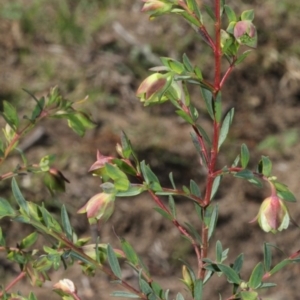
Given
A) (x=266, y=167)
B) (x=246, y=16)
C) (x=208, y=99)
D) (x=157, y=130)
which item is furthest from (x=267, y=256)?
(x=157, y=130)

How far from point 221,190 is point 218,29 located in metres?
2.42

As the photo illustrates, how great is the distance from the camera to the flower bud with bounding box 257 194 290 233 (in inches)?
42.0

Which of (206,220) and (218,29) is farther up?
(218,29)

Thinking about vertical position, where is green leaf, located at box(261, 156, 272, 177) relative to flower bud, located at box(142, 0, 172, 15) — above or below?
below

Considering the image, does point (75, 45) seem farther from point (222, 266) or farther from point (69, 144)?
point (222, 266)

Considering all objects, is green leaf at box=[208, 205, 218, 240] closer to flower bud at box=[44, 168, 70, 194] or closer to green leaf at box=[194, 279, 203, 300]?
green leaf at box=[194, 279, 203, 300]

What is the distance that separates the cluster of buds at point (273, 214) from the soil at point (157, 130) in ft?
6.06

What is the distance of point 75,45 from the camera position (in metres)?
4.01

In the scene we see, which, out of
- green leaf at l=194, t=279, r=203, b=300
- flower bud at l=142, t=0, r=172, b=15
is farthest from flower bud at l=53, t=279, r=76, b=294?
flower bud at l=142, t=0, r=172, b=15

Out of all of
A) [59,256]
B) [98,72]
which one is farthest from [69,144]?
[59,256]

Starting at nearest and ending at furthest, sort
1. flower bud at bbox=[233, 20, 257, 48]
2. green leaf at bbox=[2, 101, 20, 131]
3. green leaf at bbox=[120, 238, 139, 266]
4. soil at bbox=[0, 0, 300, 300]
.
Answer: flower bud at bbox=[233, 20, 257, 48], green leaf at bbox=[120, 238, 139, 266], green leaf at bbox=[2, 101, 20, 131], soil at bbox=[0, 0, 300, 300]

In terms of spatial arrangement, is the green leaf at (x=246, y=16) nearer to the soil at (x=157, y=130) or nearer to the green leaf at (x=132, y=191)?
the green leaf at (x=132, y=191)

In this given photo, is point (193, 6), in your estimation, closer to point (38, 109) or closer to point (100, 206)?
point (100, 206)

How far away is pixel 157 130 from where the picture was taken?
3619mm
